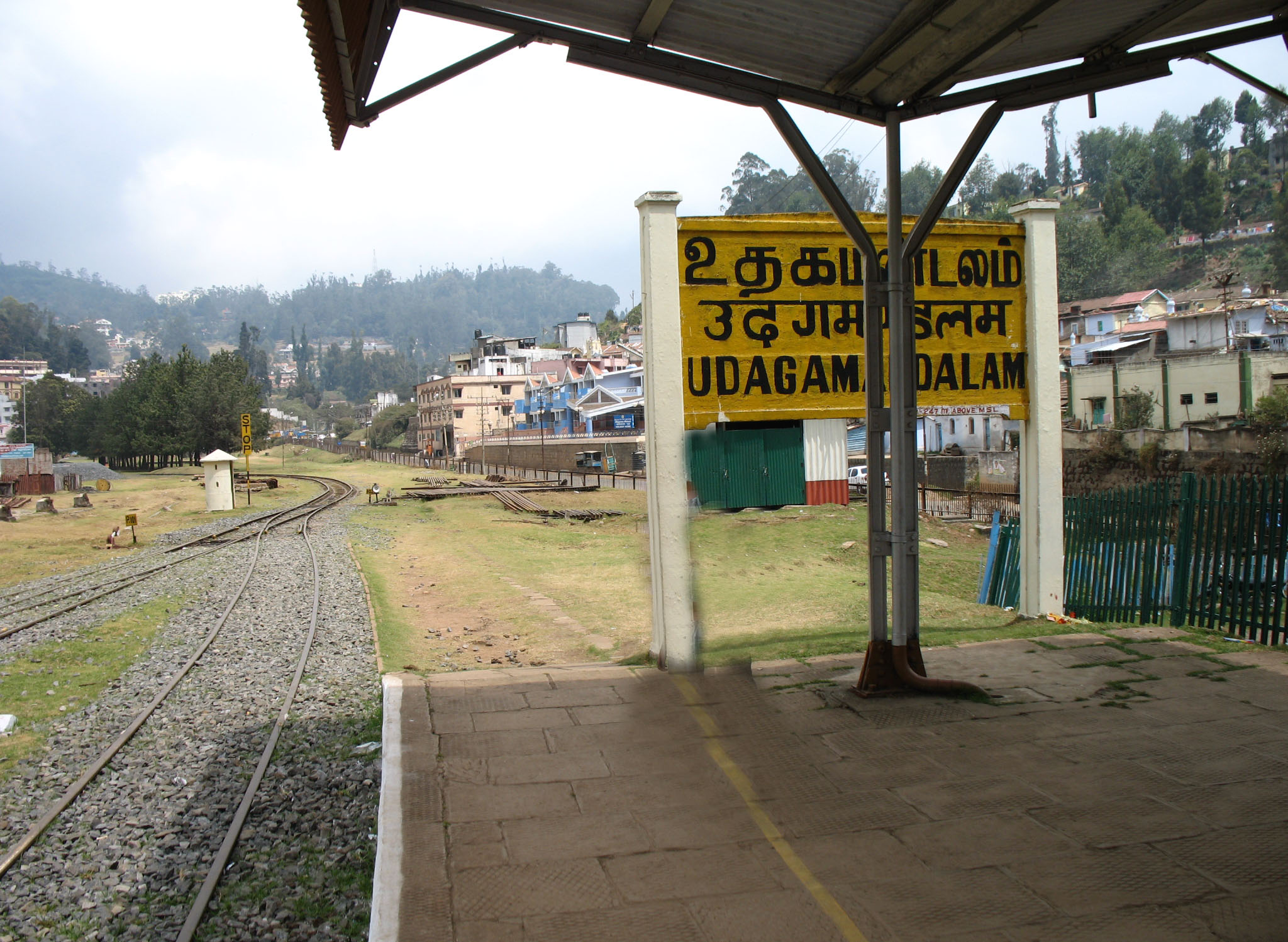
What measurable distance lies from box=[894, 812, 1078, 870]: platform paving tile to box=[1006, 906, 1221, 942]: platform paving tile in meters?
0.48

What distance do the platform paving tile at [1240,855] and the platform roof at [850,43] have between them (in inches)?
172

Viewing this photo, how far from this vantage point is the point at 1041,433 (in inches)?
336

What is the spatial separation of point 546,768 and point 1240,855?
343cm

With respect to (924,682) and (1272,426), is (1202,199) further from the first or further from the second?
(924,682)

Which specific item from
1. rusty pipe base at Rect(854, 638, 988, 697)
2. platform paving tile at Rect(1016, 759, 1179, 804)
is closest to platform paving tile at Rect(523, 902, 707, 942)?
platform paving tile at Rect(1016, 759, 1179, 804)

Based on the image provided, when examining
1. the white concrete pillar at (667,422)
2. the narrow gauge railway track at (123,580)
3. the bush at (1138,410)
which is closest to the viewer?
the white concrete pillar at (667,422)

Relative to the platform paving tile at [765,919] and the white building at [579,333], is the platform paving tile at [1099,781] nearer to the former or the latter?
the platform paving tile at [765,919]

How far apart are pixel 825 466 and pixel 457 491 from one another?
28.5 metres

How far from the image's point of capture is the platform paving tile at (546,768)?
500 cm

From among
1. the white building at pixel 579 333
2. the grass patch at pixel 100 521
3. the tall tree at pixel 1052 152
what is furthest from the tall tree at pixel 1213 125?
the grass patch at pixel 100 521

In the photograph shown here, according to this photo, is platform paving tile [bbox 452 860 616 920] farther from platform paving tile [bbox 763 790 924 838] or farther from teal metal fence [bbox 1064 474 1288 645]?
teal metal fence [bbox 1064 474 1288 645]

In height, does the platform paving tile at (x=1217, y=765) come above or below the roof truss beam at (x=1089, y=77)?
below

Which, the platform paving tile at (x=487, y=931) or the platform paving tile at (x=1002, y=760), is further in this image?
the platform paving tile at (x=1002, y=760)

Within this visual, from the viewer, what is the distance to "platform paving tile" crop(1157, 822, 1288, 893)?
11.8 ft
